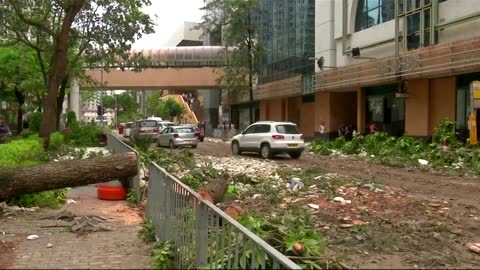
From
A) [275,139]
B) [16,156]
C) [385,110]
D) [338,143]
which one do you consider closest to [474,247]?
[16,156]

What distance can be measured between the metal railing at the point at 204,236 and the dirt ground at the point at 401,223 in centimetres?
166

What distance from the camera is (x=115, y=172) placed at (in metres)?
10.0

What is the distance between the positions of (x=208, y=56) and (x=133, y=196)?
46.0 metres

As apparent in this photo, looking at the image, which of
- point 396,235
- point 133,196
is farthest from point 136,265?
point 133,196

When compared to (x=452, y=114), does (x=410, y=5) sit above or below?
above

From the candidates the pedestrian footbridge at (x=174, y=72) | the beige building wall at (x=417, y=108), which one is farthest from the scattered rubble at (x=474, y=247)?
the pedestrian footbridge at (x=174, y=72)

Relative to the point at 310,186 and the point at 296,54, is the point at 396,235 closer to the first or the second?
the point at 310,186

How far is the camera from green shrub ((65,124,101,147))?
1193 inches

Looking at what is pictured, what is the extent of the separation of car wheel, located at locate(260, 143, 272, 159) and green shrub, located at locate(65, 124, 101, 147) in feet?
35.3

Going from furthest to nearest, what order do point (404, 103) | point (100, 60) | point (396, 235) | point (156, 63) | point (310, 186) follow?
point (156, 63), point (100, 60), point (404, 103), point (310, 186), point (396, 235)

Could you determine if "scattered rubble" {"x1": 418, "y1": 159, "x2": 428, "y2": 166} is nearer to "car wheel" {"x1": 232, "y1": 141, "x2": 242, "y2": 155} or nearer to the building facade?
the building facade

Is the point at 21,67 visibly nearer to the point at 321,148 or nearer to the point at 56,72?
the point at 56,72

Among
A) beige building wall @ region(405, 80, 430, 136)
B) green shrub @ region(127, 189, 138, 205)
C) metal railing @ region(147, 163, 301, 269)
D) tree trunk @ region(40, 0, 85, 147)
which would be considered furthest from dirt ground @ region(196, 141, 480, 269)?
tree trunk @ region(40, 0, 85, 147)

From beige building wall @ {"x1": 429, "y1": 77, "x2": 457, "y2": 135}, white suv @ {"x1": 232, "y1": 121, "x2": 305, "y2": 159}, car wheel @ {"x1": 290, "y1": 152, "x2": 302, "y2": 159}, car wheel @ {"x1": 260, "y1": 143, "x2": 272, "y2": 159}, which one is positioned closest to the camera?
white suv @ {"x1": 232, "y1": 121, "x2": 305, "y2": 159}
